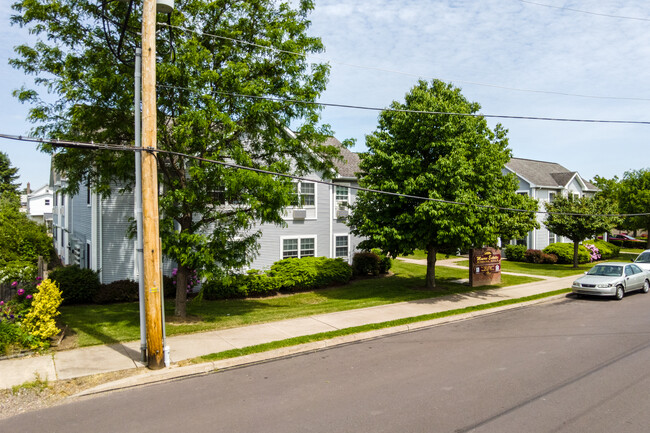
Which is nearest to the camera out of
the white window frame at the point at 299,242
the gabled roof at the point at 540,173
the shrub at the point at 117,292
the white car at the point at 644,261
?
the shrub at the point at 117,292

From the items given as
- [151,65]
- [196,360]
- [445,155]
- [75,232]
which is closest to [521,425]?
[196,360]

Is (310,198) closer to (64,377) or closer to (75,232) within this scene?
(75,232)

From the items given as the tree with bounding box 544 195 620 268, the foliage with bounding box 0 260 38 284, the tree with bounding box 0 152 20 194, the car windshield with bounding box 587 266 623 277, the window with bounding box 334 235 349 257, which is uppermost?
the tree with bounding box 0 152 20 194

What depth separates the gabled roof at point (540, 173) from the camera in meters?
36.8

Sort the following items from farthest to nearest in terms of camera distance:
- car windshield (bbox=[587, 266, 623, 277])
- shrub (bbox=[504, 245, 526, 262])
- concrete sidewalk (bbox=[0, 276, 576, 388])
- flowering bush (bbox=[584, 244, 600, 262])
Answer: flowering bush (bbox=[584, 244, 600, 262]) → shrub (bbox=[504, 245, 526, 262]) → car windshield (bbox=[587, 266, 623, 277]) → concrete sidewalk (bbox=[0, 276, 576, 388])

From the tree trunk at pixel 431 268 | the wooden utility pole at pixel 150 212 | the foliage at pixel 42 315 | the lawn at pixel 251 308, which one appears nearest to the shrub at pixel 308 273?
the lawn at pixel 251 308

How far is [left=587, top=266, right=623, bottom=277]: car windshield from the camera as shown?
1855 centimetres

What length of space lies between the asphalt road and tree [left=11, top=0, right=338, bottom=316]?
13.9ft

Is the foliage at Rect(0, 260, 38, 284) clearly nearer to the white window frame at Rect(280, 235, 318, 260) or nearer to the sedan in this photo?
the white window frame at Rect(280, 235, 318, 260)

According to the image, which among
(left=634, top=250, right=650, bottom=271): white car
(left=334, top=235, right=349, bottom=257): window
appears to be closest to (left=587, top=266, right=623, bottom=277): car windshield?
(left=634, top=250, right=650, bottom=271): white car

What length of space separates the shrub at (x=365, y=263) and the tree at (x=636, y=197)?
90.1 ft

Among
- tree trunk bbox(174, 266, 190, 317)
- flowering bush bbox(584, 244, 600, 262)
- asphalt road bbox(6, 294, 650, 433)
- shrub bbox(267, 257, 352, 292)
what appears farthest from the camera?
flowering bush bbox(584, 244, 600, 262)

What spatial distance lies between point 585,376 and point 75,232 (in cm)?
2412

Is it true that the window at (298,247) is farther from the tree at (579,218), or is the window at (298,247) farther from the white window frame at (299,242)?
the tree at (579,218)
